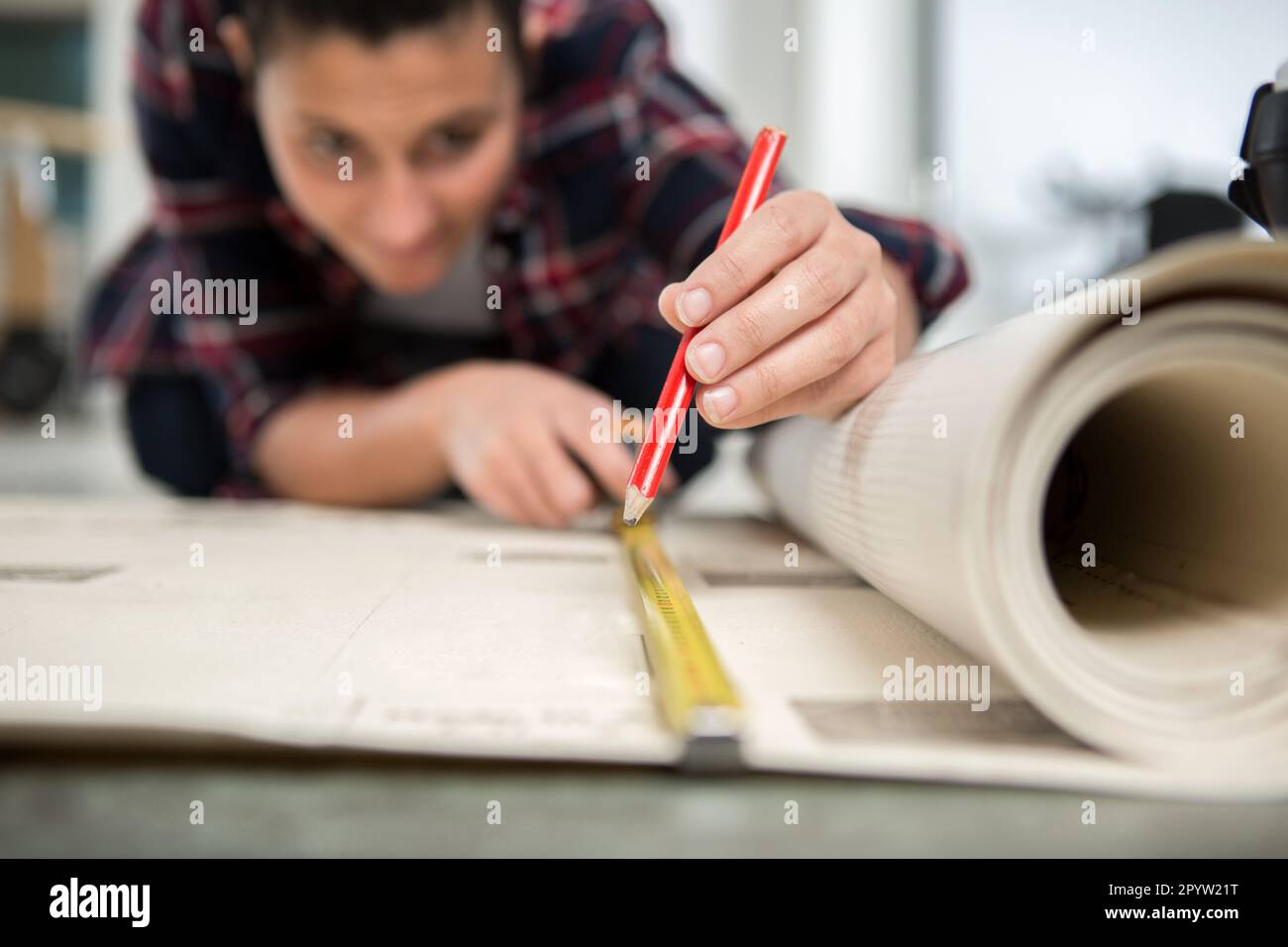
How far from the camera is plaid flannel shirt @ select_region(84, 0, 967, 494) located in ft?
3.31

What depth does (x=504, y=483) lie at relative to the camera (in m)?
0.86

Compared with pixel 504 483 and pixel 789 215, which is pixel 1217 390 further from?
pixel 504 483

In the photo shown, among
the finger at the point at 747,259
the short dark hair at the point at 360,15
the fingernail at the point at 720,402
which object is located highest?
the short dark hair at the point at 360,15

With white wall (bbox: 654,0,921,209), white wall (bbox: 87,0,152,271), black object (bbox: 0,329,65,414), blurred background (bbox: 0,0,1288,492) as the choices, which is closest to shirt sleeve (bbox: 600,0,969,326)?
blurred background (bbox: 0,0,1288,492)

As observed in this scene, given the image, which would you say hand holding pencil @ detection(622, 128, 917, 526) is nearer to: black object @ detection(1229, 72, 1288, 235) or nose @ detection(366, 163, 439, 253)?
black object @ detection(1229, 72, 1288, 235)

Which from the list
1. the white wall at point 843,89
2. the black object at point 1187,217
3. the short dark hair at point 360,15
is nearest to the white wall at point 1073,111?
the white wall at point 843,89

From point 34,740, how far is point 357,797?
0.43 ft

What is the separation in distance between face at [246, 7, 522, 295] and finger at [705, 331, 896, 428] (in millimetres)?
479

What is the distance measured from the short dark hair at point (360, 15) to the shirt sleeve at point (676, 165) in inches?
9.9

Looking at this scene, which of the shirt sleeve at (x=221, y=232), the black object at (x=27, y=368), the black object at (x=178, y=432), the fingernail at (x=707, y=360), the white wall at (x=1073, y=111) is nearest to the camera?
the fingernail at (x=707, y=360)

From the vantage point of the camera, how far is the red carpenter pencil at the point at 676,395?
52 centimetres

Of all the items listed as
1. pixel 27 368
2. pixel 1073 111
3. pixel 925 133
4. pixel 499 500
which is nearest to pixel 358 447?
pixel 499 500

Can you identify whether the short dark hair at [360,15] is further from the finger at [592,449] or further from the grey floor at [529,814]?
the grey floor at [529,814]

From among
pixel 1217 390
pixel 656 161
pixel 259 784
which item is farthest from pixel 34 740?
pixel 656 161
